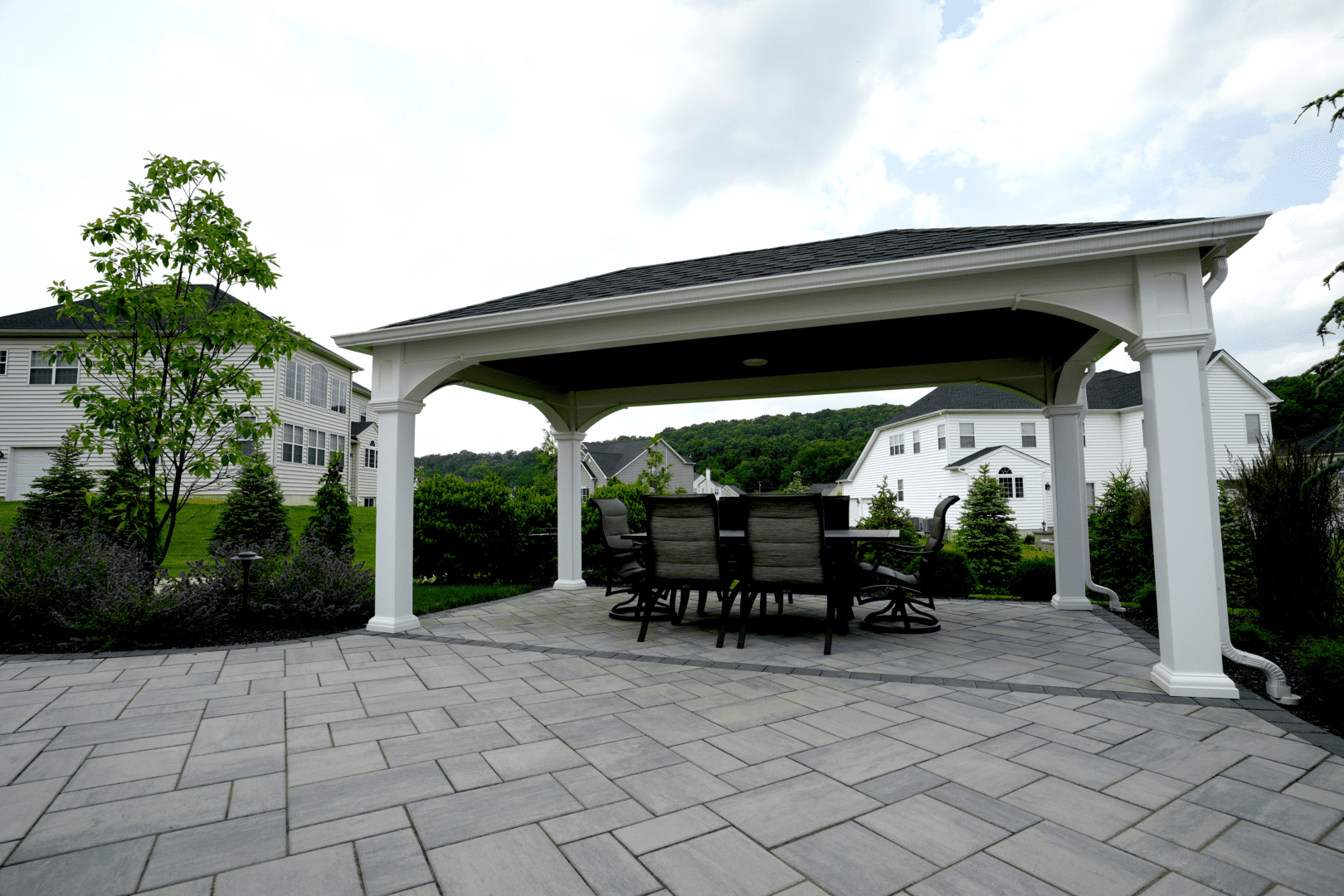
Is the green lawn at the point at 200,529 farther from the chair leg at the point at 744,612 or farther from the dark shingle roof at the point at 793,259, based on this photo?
the chair leg at the point at 744,612

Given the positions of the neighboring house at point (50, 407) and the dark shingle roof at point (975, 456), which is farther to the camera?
the dark shingle roof at point (975, 456)

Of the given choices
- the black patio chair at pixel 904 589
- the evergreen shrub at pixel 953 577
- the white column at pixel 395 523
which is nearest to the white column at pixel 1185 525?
the black patio chair at pixel 904 589

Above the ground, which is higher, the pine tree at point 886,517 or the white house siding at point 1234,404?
the white house siding at point 1234,404

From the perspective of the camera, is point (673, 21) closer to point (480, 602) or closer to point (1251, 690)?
point (480, 602)

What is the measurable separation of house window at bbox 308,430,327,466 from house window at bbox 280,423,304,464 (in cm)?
49

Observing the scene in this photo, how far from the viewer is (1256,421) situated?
66.2 feet

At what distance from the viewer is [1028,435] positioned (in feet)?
75.3

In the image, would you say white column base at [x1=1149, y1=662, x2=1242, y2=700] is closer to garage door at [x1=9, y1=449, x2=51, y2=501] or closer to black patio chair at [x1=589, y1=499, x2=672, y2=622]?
black patio chair at [x1=589, y1=499, x2=672, y2=622]

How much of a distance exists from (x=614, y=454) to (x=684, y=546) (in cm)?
3092

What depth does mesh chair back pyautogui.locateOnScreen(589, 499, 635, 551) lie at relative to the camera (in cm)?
639

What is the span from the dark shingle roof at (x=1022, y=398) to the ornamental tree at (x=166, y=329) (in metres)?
20.3

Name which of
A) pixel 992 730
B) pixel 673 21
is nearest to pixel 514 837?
pixel 992 730

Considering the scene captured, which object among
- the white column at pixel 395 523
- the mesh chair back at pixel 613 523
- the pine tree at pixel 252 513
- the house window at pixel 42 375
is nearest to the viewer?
the white column at pixel 395 523

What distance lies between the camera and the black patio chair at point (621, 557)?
232 inches
